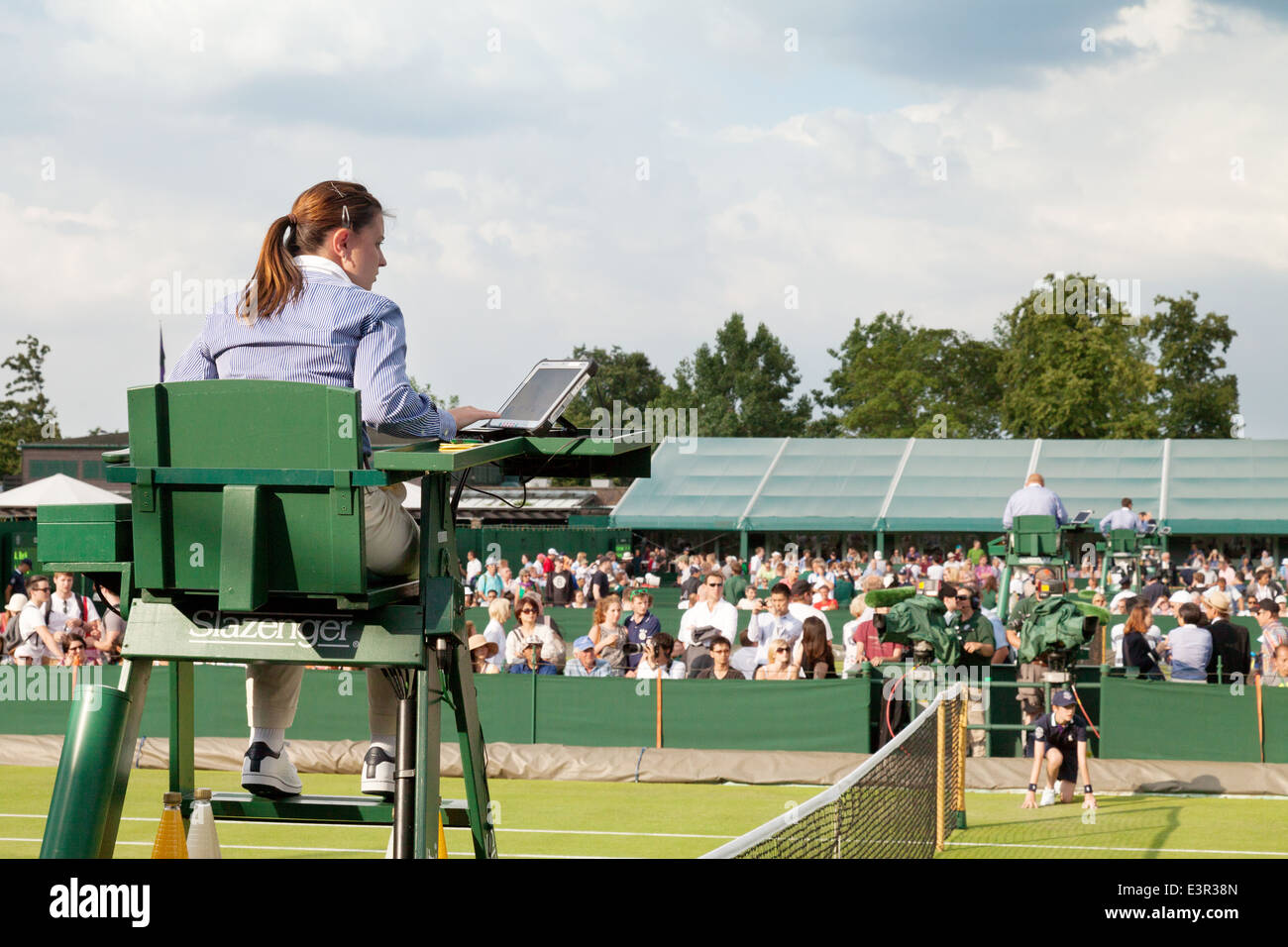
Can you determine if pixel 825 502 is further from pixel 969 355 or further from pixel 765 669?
pixel 969 355

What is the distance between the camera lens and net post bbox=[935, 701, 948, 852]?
989 centimetres

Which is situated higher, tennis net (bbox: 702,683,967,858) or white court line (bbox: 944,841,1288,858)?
tennis net (bbox: 702,683,967,858)

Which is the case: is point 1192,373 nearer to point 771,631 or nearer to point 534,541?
point 534,541

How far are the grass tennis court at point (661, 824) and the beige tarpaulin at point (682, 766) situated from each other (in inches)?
6.8

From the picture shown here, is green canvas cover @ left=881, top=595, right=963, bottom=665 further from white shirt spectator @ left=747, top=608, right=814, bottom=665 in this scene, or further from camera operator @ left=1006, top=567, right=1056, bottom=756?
white shirt spectator @ left=747, top=608, right=814, bottom=665

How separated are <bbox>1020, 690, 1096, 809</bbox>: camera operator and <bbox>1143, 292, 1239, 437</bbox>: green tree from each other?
72.4 metres

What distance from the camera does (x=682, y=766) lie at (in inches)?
539

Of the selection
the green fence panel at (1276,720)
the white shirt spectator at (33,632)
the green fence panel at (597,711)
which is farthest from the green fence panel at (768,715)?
the white shirt spectator at (33,632)

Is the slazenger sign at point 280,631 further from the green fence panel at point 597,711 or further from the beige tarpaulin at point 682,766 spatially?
the green fence panel at point 597,711

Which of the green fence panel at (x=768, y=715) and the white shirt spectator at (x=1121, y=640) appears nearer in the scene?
the green fence panel at (x=768, y=715)

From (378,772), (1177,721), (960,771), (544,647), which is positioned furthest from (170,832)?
(1177,721)

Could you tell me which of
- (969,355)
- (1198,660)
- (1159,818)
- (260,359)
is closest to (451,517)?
(260,359)

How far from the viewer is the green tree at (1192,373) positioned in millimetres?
81438

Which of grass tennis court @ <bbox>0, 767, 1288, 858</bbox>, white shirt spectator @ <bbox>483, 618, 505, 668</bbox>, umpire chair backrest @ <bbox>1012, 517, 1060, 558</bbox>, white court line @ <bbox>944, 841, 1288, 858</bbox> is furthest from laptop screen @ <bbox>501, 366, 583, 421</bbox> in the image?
umpire chair backrest @ <bbox>1012, 517, 1060, 558</bbox>
